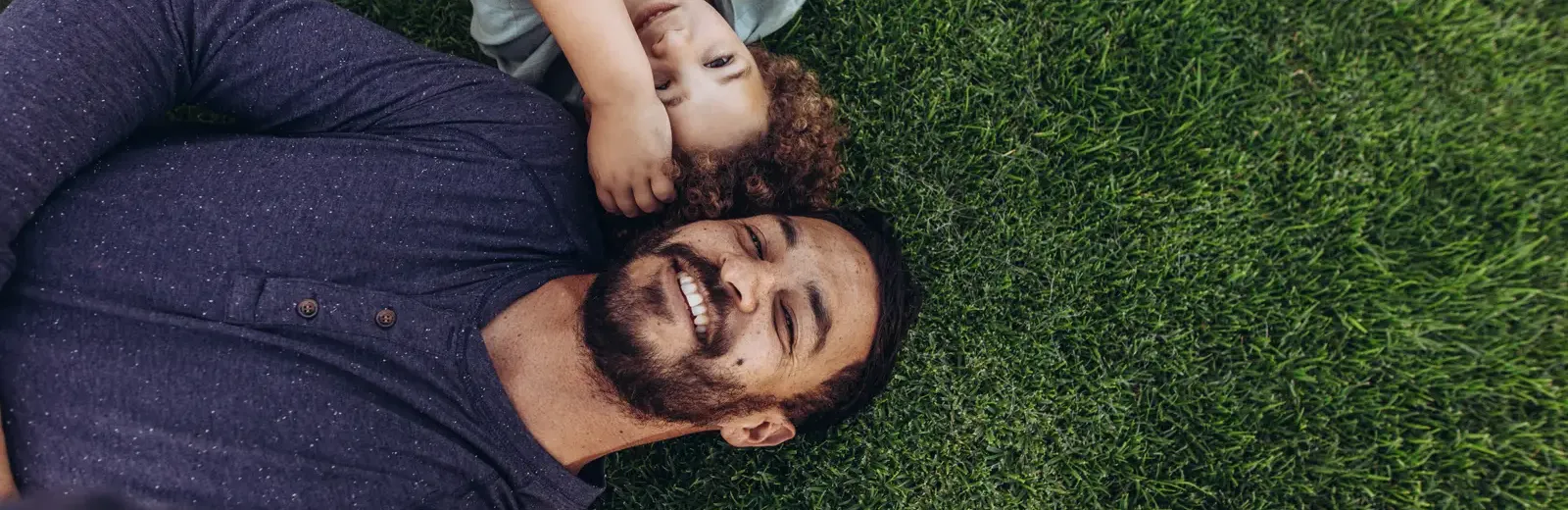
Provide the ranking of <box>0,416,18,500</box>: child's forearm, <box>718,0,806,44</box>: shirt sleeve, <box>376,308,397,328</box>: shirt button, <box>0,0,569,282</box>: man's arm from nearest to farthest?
<box>0,416,18,500</box>: child's forearm
<box>0,0,569,282</box>: man's arm
<box>376,308,397,328</box>: shirt button
<box>718,0,806,44</box>: shirt sleeve

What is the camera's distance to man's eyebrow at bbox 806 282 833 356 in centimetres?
241

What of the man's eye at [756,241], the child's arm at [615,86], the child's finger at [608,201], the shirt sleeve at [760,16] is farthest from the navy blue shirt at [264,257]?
the shirt sleeve at [760,16]

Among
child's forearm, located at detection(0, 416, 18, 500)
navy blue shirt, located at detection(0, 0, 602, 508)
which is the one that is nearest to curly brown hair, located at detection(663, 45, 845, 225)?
navy blue shirt, located at detection(0, 0, 602, 508)

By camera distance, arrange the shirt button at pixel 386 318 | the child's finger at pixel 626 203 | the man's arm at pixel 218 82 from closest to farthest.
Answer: the man's arm at pixel 218 82
the shirt button at pixel 386 318
the child's finger at pixel 626 203

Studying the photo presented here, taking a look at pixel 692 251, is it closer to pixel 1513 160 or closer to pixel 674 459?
pixel 674 459

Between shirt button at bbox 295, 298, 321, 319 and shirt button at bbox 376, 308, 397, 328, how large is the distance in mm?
149

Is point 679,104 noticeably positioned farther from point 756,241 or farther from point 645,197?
point 756,241

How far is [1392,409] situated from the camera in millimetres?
3201

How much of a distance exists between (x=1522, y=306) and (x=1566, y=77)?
0.97 meters

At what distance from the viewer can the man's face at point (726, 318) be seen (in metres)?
2.30

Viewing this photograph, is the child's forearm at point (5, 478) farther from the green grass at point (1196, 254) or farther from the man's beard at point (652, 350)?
the green grass at point (1196, 254)

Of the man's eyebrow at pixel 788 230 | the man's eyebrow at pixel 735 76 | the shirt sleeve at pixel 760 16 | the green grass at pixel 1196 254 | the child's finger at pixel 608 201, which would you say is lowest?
the green grass at pixel 1196 254

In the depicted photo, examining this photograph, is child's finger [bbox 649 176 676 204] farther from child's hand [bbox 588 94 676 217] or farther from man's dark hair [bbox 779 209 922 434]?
man's dark hair [bbox 779 209 922 434]

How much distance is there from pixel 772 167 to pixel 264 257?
1480 millimetres
